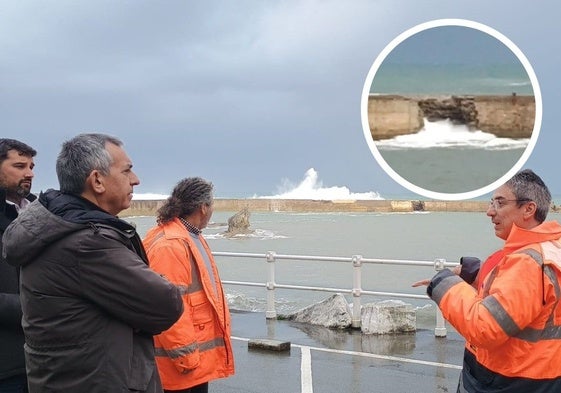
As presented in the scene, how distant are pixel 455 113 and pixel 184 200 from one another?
2.30m

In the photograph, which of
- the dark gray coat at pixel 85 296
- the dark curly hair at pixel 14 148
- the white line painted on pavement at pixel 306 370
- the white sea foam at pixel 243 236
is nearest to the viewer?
the dark gray coat at pixel 85 296

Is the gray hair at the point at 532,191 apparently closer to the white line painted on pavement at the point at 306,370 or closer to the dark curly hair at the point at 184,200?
the dark curly hair at the point at 184,200

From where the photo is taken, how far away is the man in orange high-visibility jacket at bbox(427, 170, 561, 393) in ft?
9.04

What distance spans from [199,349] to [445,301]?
157 centimetres

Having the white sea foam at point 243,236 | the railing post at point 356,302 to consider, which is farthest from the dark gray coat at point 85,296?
the white sea foam at point 243,236

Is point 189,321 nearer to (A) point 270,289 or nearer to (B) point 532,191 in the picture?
(B) point 532,191

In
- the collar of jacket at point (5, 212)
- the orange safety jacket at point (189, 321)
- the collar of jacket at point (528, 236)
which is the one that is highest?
the collar of jacket at point (5, 212)

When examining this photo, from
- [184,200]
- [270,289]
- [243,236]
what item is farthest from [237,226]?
[184,200]

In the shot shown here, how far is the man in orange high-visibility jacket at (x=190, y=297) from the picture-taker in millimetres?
3816

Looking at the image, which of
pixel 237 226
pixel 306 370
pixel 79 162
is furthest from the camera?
pixel 237 226

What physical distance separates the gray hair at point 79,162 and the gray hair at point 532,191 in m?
1.69

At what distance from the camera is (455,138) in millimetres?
2178

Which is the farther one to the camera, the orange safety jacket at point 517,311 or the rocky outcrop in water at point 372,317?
the rocky outcrop in water at point 372,317

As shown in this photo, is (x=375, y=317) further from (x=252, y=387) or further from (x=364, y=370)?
(x=252, y=387)
